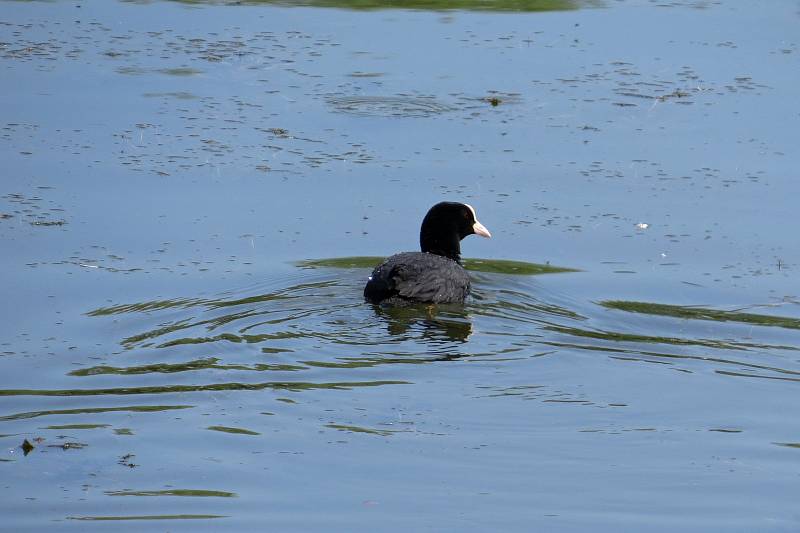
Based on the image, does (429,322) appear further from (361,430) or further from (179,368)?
(361,430)

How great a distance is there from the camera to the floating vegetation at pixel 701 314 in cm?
825

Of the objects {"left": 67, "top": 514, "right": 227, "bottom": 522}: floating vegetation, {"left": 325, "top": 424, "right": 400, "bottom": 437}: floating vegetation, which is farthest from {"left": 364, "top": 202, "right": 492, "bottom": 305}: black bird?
{"left": 67, "top": 514, "right": 227, "bottom": 522}: floating vegetation

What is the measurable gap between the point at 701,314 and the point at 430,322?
1531 millimetres

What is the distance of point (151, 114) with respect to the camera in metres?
11.7

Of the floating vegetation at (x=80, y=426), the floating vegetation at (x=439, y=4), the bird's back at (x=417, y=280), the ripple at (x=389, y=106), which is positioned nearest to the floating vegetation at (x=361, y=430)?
the floating vegetation at (x=80, y=426)

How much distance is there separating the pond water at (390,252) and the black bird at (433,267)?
0.12 m

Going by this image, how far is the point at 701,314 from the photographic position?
27.7 feet

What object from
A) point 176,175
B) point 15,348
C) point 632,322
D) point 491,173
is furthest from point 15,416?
point 491,173

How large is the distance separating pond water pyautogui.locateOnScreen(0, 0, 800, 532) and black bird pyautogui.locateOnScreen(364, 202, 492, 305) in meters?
0.12

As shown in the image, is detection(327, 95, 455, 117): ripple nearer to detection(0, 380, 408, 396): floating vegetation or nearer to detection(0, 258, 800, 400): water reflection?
detection(0, 258, 800, 400): water reflection

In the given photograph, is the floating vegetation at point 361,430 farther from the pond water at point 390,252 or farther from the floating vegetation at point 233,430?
the floating vegetation at point 233,430

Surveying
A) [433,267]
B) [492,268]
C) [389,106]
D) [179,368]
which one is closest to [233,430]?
[179,368]

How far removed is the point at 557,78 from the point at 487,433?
21.9ft

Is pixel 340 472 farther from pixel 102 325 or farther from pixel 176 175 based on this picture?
pixel 176 175
